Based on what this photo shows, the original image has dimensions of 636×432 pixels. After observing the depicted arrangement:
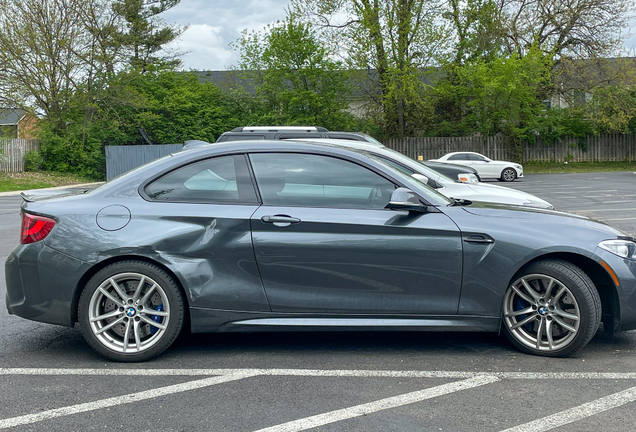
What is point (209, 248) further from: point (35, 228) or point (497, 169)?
point (497, 169)

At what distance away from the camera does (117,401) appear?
3738mm

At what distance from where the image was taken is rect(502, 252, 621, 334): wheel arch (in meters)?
4.46

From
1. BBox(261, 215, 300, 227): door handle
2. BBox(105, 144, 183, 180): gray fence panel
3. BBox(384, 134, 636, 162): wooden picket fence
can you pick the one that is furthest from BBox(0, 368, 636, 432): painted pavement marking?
BBox(384, 134, 636, 162): wooden picket fence

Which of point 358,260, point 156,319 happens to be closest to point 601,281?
point 358,260

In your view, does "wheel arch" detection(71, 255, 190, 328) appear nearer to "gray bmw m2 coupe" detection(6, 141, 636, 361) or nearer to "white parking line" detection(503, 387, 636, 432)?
"gray bmw m2 coupe" detection(6, 141, 636, 361)

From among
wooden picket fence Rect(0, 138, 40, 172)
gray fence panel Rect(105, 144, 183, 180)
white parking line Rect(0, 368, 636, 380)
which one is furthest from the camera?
gray fence panel Rect(105, 144, 183, 180)

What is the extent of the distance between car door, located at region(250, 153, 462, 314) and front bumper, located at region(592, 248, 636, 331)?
3.38 ft

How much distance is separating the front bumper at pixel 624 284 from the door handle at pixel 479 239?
73 cm

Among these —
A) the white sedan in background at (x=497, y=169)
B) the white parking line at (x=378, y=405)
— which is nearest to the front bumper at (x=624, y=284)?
the white parking line at (x=378, y=405)

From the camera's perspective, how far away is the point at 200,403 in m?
3.69

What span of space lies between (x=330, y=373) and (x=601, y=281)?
2.08 metres

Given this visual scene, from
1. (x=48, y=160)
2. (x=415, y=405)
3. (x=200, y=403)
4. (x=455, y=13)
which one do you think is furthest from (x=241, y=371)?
(x=455, y=13)

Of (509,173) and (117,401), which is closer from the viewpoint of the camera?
(117,401)

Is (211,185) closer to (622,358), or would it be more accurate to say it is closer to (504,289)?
(504,289)
